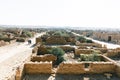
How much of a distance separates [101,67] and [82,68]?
52.3 inches

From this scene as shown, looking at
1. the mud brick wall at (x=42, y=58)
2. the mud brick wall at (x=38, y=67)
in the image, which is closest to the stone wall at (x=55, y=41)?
the mud brick wall at (x=42, y=58)

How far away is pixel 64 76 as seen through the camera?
12.2 metres

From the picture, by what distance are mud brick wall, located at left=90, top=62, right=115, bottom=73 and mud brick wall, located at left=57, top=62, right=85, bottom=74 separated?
716 millimetres

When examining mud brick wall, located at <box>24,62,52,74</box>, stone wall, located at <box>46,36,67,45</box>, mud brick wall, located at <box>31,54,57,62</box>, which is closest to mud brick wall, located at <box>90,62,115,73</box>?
mud brick wall, located at <box>24,62,52,74</box>

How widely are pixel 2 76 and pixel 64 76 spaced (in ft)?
18.8

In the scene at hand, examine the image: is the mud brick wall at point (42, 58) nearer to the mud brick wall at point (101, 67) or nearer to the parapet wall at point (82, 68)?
the parapet wall at point (82, 68)

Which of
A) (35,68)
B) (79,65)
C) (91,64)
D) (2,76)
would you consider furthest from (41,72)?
(2,76)

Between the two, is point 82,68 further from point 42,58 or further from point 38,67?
point 42,58

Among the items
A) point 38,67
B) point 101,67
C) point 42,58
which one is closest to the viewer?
point 38,67

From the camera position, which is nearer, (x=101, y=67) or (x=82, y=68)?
(x=82, y=68)

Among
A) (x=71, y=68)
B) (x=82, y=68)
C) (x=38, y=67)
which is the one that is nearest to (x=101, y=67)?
(x=82, y=68)

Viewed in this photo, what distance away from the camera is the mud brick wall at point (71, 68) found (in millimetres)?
12570

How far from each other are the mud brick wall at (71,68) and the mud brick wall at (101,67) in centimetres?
72

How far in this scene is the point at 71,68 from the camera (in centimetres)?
1261
